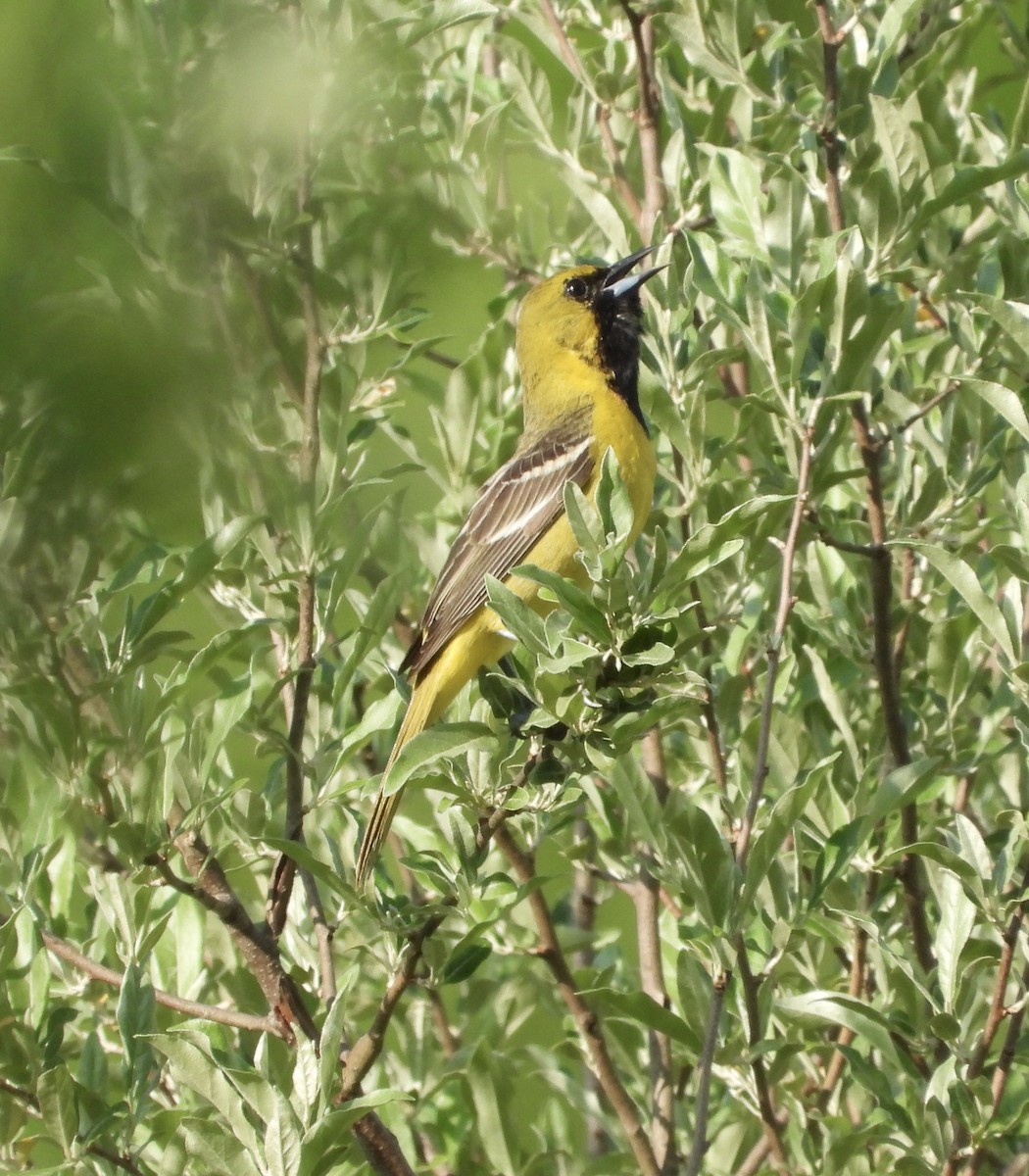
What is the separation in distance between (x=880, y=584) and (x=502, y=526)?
132 cm

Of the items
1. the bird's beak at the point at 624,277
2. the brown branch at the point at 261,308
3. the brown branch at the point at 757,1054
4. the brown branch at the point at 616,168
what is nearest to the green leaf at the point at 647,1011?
the brown branch at the point at 757,1054

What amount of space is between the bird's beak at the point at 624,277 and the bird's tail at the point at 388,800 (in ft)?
3.48

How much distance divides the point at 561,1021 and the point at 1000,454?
1.46 m

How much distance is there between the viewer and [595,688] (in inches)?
84.2

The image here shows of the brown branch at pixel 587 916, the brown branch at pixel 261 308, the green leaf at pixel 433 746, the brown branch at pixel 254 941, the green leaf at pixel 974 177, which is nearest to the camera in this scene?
the brown branch at pixel 261 308

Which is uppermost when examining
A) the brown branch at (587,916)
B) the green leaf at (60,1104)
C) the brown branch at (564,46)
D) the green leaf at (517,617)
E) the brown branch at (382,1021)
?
the brown branch at (564,46)

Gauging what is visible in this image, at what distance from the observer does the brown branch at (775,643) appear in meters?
2.21

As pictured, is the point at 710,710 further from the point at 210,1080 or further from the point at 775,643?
the point at 210,1080

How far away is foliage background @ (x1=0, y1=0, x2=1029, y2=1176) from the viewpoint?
2.05 m

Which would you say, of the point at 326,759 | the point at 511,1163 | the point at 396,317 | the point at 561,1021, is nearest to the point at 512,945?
the point at 561,1021

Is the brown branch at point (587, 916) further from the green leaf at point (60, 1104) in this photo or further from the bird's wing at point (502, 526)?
the green leaf at point (60, 1104)

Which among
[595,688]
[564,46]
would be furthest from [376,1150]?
[564,46]

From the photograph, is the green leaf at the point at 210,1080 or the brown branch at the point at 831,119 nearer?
the green leaf at the point at 210,1080

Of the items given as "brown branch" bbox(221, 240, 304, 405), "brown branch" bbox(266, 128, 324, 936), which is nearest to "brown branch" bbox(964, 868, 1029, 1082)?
"brown branch" bbox(266, 128, 324, 936)
